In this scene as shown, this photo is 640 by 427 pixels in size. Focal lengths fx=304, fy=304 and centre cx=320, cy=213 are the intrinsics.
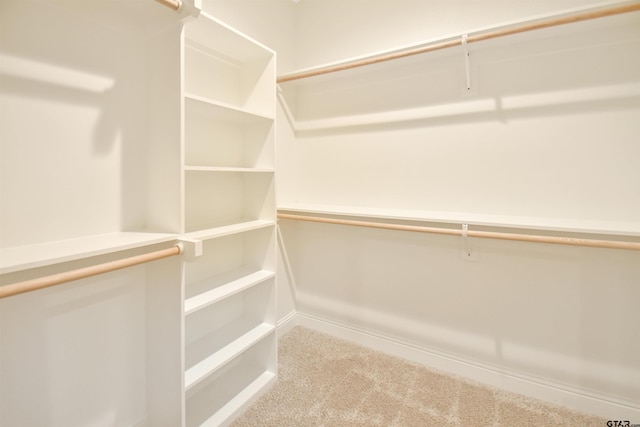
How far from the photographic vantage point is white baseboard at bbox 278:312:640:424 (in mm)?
1488

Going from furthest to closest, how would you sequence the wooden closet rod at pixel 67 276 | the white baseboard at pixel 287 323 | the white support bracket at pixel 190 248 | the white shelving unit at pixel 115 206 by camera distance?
the white baseboard at pixel 287 323
the white support bracket at pixel 190 248
the white shelving unit at pixel 115 206
the wooden closet rod at pixel 67 276

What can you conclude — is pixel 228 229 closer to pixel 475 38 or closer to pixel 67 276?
pixel 67 276

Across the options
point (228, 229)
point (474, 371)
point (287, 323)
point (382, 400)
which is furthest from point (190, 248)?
point (474, 371)

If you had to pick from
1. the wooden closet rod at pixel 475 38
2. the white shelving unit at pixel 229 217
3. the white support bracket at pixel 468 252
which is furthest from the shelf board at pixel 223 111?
the white support bracket at pixel 468 252

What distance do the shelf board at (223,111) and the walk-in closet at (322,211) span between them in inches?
0.9

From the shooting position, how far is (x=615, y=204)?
144cm

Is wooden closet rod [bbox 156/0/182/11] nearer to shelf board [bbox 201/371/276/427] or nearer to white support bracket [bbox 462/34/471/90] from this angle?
white support bracket [bbox 462/34/471/90]

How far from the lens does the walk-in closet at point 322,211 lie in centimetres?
109

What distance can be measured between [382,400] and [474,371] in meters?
0.61

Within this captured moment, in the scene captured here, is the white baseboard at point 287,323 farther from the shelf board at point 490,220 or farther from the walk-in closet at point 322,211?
the shelf board at point 490,220

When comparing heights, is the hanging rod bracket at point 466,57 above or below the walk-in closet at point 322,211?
above

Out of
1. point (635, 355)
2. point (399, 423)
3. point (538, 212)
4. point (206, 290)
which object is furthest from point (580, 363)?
point (206, 290)

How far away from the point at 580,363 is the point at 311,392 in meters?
1.39

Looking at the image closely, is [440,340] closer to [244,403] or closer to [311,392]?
[311,392]
